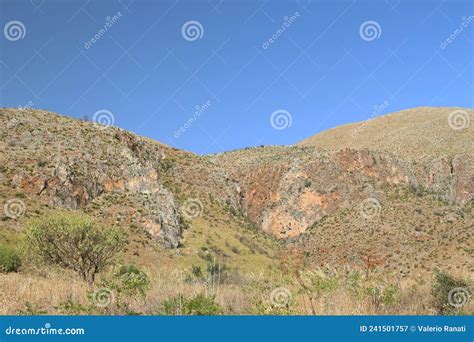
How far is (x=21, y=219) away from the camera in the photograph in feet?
134

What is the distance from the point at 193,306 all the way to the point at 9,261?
1721cm

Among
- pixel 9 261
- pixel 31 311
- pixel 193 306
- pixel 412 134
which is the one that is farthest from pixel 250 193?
pixel 193 306

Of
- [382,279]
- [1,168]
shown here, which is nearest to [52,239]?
[382,279]

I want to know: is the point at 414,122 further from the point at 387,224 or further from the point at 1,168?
the point at 1,168

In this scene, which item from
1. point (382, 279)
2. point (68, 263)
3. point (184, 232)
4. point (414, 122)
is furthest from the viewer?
point (414, 122)

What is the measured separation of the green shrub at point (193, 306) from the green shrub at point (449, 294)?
4892mm

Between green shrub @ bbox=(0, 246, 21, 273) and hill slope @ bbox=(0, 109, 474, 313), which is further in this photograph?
hill slope @ bbox=(0, 109, 474, 313)

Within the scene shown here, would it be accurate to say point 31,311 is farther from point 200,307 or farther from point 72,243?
point 72,243

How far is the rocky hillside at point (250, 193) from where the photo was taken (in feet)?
164

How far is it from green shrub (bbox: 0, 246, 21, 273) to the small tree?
1590mm

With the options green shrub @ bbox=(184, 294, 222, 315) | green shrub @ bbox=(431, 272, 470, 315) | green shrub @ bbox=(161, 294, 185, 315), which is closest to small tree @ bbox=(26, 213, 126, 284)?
green shrub @ bbox=(161, 294, 185, 315)

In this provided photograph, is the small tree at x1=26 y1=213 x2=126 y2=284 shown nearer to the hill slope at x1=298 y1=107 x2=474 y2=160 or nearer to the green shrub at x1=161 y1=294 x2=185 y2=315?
the green shrub at x1=161 y1=294 x2=185 y2=315

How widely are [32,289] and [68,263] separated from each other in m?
10.2

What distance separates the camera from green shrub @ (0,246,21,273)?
70.7 ft
